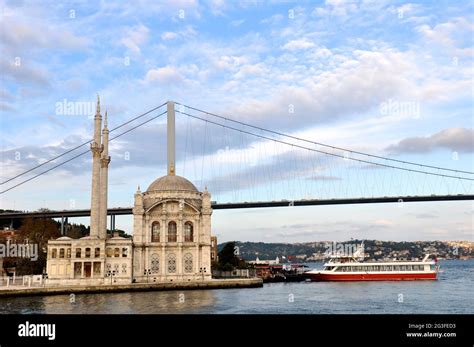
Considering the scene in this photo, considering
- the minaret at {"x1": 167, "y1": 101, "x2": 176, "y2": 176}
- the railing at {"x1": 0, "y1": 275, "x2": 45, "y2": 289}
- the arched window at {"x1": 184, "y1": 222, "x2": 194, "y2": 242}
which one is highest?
the minaret at {"x1": 167, "y1": 101, "x2": 176, "y2": 176}

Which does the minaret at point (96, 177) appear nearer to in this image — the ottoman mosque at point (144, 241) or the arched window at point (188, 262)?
the ottoman mosque at point (144, 241)

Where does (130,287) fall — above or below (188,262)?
below

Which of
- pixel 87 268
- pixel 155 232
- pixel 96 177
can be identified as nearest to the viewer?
pixel 87 268

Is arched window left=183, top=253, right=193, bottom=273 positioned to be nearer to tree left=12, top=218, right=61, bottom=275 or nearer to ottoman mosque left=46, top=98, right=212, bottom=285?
ottoman mosque left=46, top=98, right=212, bottom=285

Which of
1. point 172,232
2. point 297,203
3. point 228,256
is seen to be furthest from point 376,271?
point 172,232

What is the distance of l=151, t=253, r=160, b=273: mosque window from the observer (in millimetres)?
62656

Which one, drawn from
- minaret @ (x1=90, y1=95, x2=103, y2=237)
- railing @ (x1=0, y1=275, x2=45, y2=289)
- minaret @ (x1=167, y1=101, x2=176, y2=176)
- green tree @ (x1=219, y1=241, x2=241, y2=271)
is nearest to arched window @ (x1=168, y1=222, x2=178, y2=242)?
minaret @ (x1=167, y1=101, x2=176, y2=176)

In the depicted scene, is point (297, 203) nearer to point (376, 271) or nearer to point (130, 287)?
point (376, 271)

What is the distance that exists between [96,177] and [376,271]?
132 ft

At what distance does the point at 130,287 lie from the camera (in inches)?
2213

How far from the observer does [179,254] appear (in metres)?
63.3
